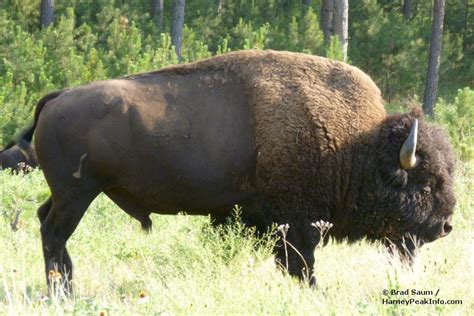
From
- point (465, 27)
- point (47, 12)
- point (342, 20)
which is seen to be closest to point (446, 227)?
point (342, 20)

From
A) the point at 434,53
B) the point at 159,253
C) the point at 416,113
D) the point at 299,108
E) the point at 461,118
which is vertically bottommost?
the point at 434,53

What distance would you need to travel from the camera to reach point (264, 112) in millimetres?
5762

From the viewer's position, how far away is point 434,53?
24.0 metres

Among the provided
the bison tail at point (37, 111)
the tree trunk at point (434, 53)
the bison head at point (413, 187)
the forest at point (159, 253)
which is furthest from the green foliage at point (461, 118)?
the tree trunk at point (434, 53)

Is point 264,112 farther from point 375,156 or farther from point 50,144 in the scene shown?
point 50,144

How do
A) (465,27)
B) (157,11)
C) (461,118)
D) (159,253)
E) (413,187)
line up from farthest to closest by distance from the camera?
(465,27) < (157,11) < (461,118) < (159,253) < (413,187)

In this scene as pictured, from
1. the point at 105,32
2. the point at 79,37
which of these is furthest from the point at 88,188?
the point at 105,32

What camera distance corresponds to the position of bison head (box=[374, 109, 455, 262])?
580 cm

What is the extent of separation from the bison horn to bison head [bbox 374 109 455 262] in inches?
1.3

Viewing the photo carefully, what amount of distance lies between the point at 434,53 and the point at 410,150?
19321 mm

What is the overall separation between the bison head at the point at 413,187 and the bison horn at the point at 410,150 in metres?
0.03

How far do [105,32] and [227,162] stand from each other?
14.4 metres

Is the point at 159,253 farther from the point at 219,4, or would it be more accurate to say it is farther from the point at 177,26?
the point at 219,4

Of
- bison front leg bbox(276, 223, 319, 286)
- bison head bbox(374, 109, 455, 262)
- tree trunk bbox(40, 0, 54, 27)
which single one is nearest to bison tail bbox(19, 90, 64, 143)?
bison front leg bbox(276, 223, 319, 286)
